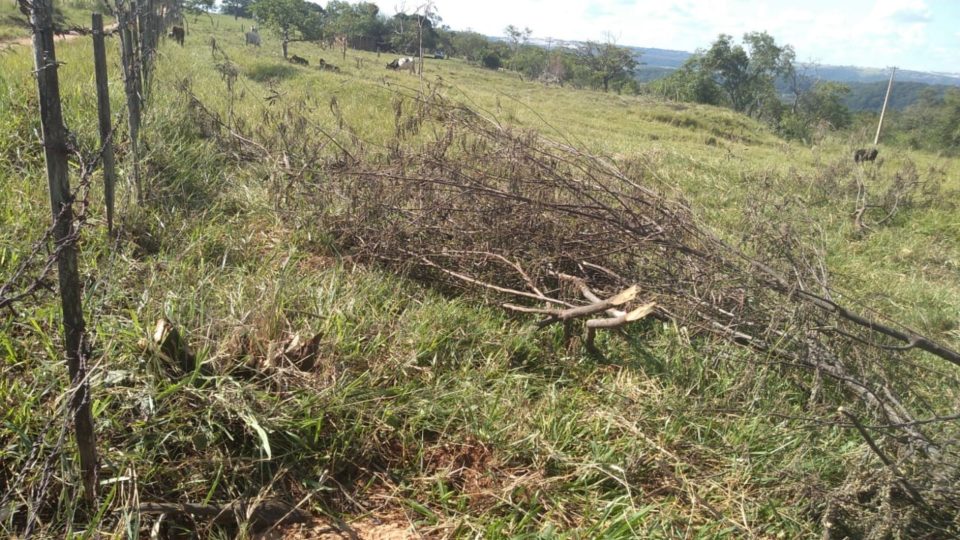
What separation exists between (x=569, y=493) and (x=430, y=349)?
850mm

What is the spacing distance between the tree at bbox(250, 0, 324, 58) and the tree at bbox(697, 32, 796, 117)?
1415 inches

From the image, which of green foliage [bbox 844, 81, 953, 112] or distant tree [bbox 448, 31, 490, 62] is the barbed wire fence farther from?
green foliage [bbox 844, 81, 953, 112]

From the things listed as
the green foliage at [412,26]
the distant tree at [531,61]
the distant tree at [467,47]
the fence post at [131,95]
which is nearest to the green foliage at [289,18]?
the green foliage at [412,26]

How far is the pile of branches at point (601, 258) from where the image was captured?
8.76 feet

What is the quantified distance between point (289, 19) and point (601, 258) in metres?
27.8

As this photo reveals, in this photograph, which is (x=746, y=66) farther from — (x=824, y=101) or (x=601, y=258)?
(x=601, y=258)

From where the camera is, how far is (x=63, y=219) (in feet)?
4.84

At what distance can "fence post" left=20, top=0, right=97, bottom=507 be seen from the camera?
54.0 inches

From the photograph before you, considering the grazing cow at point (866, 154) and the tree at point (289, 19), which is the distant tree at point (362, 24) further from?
the grazing cow at point (866, 154)

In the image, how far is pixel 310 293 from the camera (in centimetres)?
277

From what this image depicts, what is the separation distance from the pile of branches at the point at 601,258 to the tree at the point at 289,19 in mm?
23533

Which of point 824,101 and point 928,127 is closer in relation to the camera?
point 928,127

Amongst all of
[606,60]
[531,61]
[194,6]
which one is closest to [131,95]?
[194,6]

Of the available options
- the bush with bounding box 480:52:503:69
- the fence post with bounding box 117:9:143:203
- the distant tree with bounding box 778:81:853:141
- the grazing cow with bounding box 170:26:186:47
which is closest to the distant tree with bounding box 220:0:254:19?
the bush with bounding box 480:52:503:69
